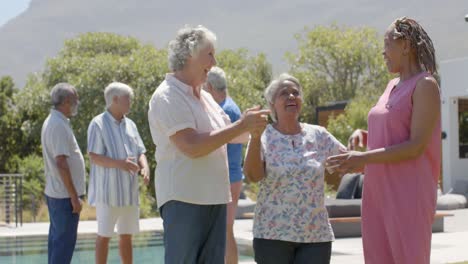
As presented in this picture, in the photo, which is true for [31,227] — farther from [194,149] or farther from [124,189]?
[194,149]

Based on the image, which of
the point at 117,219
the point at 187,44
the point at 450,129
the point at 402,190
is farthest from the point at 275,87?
the point at 450,129

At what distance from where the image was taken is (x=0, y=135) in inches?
1227

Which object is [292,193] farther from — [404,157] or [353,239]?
[353,239]

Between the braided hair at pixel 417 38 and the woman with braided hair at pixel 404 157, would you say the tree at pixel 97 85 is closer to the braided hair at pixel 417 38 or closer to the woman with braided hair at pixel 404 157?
the woman with braided hair at pixel 404 157

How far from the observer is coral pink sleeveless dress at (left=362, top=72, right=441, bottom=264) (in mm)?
4375

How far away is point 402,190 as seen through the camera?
4391 mm

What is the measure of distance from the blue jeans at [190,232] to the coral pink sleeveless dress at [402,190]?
0.85m

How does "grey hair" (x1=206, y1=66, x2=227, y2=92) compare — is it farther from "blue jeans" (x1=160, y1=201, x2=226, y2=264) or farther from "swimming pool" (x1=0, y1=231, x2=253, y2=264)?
"swimming pool" (x1=0, y1=231, x2=253, y2=264)

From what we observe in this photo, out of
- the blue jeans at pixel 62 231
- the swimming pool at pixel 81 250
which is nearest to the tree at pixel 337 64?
the swimming pool at pixel 81 250

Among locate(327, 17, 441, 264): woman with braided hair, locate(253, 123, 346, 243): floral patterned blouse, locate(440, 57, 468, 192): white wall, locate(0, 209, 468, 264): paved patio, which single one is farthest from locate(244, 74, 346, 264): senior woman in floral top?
locate(440, 57, 468, 192): white wall

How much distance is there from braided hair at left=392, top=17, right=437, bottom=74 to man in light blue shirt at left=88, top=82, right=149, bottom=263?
345 cm

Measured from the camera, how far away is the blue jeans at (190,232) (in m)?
4.61

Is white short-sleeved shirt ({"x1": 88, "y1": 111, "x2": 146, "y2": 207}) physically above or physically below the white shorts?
above

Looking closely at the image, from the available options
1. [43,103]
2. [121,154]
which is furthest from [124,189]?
[43,103]
